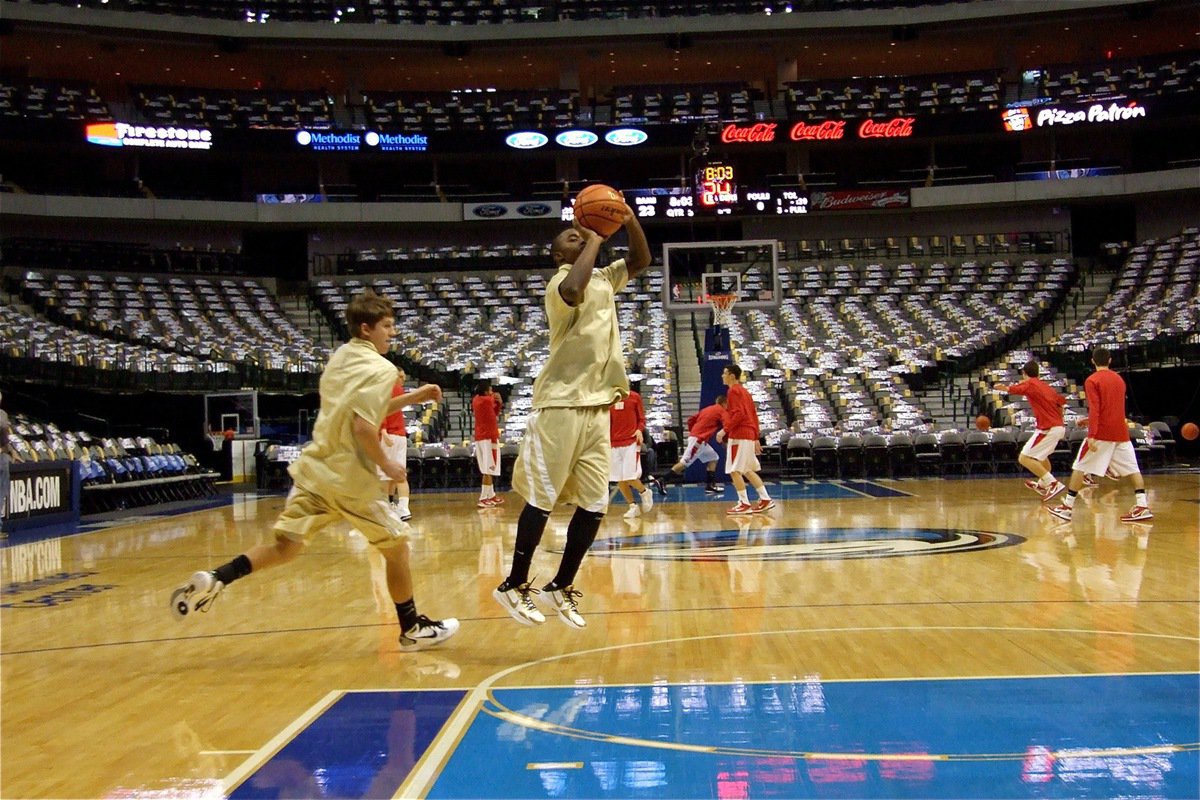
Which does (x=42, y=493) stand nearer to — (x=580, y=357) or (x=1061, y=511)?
(x=580, y=357)

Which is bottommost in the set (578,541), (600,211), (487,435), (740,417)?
(578,541)

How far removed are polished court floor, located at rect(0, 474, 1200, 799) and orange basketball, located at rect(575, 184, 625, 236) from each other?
1913mm

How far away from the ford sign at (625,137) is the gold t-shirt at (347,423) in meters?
30.9

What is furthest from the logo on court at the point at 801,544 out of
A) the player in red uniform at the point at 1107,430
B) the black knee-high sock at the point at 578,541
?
the black knee-high sock at the point at 578,541

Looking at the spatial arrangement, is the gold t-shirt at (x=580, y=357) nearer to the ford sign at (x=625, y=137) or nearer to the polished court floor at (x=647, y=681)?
the polished court floor at (x=647, y=681)

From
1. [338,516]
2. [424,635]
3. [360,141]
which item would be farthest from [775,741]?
[360,141]

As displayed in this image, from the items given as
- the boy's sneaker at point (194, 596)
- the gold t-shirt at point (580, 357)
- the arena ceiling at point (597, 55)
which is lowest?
the boy's sneaker at point (194, 596)

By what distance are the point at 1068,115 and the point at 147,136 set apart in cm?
2711

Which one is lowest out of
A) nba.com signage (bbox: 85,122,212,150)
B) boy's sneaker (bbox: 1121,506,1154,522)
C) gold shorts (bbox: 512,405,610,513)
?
boy's sneaker (bbox: 1121,506,1154,522)

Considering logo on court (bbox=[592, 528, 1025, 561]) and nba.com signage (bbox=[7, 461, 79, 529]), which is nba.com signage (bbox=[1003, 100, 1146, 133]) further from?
nba.com signage (bbox=[7, 461, 79, 529])

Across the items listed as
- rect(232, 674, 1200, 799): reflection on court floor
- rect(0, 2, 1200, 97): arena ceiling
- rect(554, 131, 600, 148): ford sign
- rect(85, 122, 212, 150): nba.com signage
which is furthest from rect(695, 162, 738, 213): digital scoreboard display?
rect(232, 674, 1200, 799): reflection on court floor

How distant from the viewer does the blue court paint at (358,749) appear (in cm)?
322

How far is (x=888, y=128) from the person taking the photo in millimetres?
34469

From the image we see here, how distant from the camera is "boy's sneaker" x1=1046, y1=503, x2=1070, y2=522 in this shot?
11.0 metres
